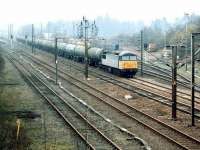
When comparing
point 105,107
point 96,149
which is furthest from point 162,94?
point 96,149

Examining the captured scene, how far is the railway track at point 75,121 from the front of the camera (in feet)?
64.6

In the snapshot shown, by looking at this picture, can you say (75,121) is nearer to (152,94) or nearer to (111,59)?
(152,94)

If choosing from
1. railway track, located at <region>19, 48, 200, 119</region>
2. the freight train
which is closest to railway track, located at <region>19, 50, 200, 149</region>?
railway track, located at <region>19, 48, 200, 119</region>

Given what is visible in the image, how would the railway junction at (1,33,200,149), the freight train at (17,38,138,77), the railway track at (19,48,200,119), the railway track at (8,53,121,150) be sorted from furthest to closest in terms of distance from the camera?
the freight train at (17,38,138,77)
the railway track at (19,48,200,119)
the railway junction at (1,33,200,149)
the railway track at (8,53,121,150)

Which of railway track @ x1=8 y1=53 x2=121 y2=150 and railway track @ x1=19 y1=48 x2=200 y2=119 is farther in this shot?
railway track @ x1=19 y1=48 x2=200 y2=119

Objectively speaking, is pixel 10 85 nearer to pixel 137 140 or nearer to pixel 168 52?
pixel 137 140

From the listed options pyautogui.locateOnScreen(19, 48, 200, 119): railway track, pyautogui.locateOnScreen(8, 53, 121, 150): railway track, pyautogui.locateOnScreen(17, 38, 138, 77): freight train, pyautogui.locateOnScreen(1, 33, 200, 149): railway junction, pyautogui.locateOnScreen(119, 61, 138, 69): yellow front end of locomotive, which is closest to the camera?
pyautogui.locateOnScreen(8, 53, 121, 150): railway track

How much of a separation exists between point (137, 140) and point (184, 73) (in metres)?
32.2

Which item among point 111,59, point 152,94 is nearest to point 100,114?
point 152,94

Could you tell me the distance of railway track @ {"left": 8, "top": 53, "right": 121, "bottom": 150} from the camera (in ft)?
64.6

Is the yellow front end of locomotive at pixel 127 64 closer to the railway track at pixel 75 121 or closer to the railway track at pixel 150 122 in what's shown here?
the railway track at pixel 150 122

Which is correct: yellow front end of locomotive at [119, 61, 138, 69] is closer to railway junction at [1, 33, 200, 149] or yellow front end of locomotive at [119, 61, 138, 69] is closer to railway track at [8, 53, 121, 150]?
railway junction at [1, 33, 200, 149]

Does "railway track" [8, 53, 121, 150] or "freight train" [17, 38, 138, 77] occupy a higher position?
"freight train" [17, 38, 138, 77]

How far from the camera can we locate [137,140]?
20188 mm
